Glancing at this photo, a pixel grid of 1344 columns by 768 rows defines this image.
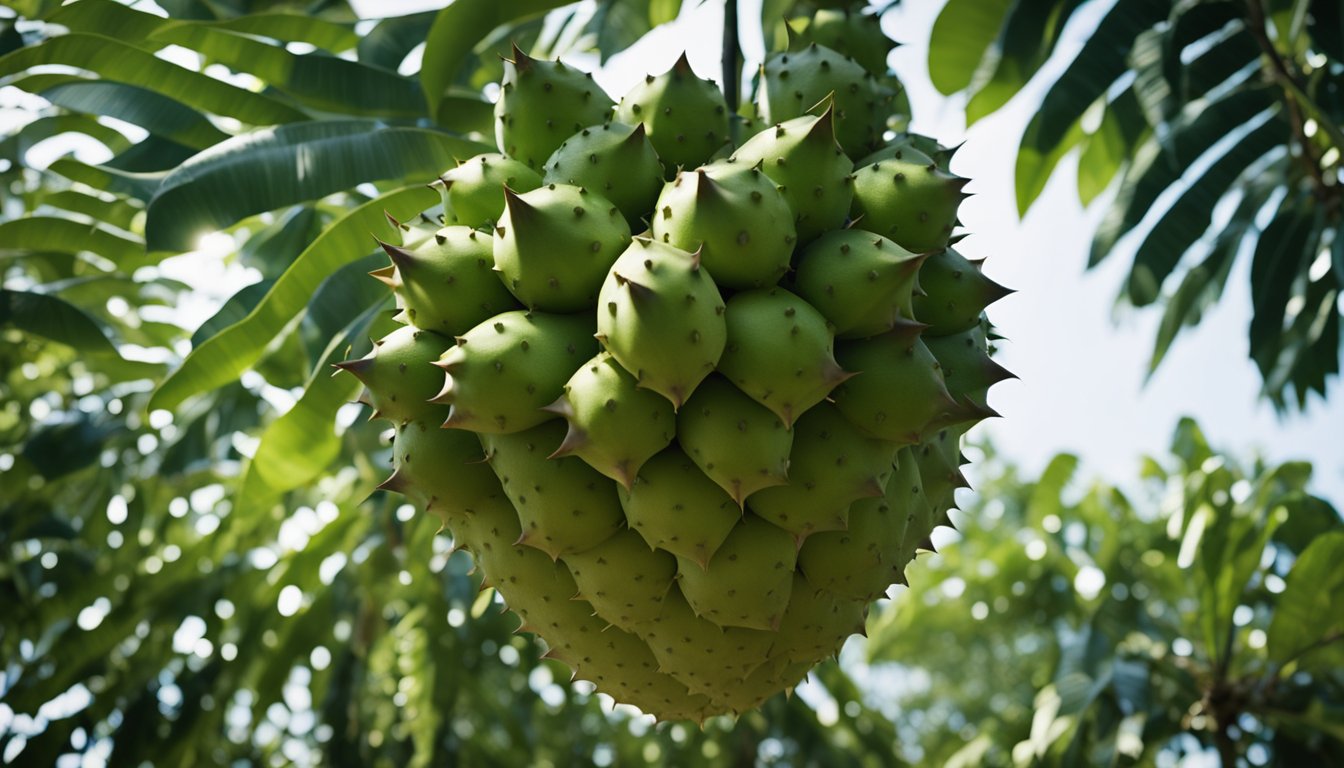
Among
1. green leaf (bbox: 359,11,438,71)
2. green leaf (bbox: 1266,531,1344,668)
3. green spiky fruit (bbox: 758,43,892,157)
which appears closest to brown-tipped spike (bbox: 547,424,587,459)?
green spiky fruit (bbox: 758,43,892,157)

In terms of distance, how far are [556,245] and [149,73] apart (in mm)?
1493

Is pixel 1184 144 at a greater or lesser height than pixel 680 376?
lesser

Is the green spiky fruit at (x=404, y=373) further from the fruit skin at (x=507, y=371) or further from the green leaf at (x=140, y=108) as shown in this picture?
the green leaf at (x=140, y=108)

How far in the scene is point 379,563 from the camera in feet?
14.5

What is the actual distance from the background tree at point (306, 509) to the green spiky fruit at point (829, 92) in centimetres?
81

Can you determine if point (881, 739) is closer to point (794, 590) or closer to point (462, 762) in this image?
point (462, 762)

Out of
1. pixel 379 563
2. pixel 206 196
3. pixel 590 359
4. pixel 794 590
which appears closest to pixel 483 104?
pixel 206 196

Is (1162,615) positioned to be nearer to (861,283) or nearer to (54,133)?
(861,283)

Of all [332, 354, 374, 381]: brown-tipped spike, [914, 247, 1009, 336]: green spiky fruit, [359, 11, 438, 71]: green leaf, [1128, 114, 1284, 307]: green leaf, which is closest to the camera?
[332, 354, 374, 381]: brown-tipped spike

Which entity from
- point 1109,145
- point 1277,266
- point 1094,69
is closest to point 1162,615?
point 1277,266

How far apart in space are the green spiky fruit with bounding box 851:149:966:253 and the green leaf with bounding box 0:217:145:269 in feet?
7.25

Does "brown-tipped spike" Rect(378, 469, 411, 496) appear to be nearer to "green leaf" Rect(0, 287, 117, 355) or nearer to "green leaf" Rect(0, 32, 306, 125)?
"green leaf" Rect(0, 32, 306, 125)

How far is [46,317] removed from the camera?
10.1 ft

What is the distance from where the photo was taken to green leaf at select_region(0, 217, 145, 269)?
115 inches
